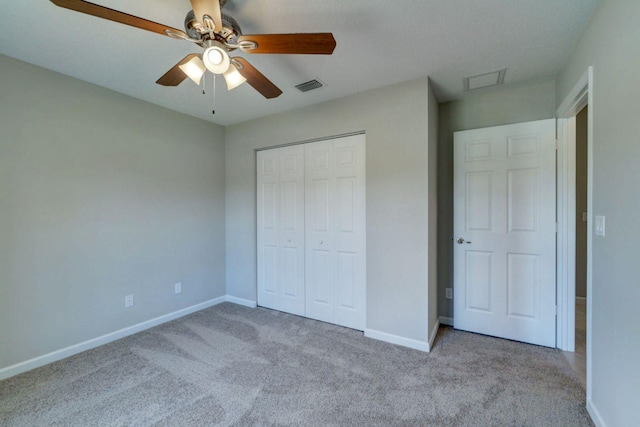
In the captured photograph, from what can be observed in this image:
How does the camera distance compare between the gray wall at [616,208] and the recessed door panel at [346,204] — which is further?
the recessed door panel at [346,204]

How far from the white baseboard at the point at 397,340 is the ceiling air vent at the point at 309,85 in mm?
2409

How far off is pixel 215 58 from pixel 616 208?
87.3 inches

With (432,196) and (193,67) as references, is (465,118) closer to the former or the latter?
(432,196)

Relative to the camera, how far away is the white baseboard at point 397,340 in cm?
238

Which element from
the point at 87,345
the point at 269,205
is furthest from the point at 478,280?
the point at 87,345

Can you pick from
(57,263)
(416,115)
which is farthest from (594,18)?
(57,263)

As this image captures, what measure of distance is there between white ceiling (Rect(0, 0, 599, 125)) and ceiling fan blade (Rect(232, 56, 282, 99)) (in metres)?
0.30

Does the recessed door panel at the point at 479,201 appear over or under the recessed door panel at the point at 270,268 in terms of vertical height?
over

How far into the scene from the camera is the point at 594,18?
158 cm

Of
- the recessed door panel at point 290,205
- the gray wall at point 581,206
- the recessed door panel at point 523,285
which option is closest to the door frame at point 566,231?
the recessed door panel at point 523,285

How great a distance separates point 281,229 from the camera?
3.33 metres

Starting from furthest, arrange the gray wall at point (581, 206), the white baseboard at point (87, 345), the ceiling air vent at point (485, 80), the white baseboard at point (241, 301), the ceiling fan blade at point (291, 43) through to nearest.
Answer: the gray wall at point (581, 206), the white baseboard at point (241, 301), the ceiling air vent at point (485, 80), the white baseboard at point (87, 345), the ceiling fan blade at point (291, 43)

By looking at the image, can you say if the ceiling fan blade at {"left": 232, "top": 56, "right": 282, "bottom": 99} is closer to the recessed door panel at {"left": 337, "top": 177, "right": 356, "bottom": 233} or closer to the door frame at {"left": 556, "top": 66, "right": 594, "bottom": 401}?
the recessed door panel at {"left": 337, "top": 177, "right": 356, "bottom": 233}

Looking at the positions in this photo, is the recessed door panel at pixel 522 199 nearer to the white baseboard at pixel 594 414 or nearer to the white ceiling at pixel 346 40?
the white ceiling at pixel 346 40
